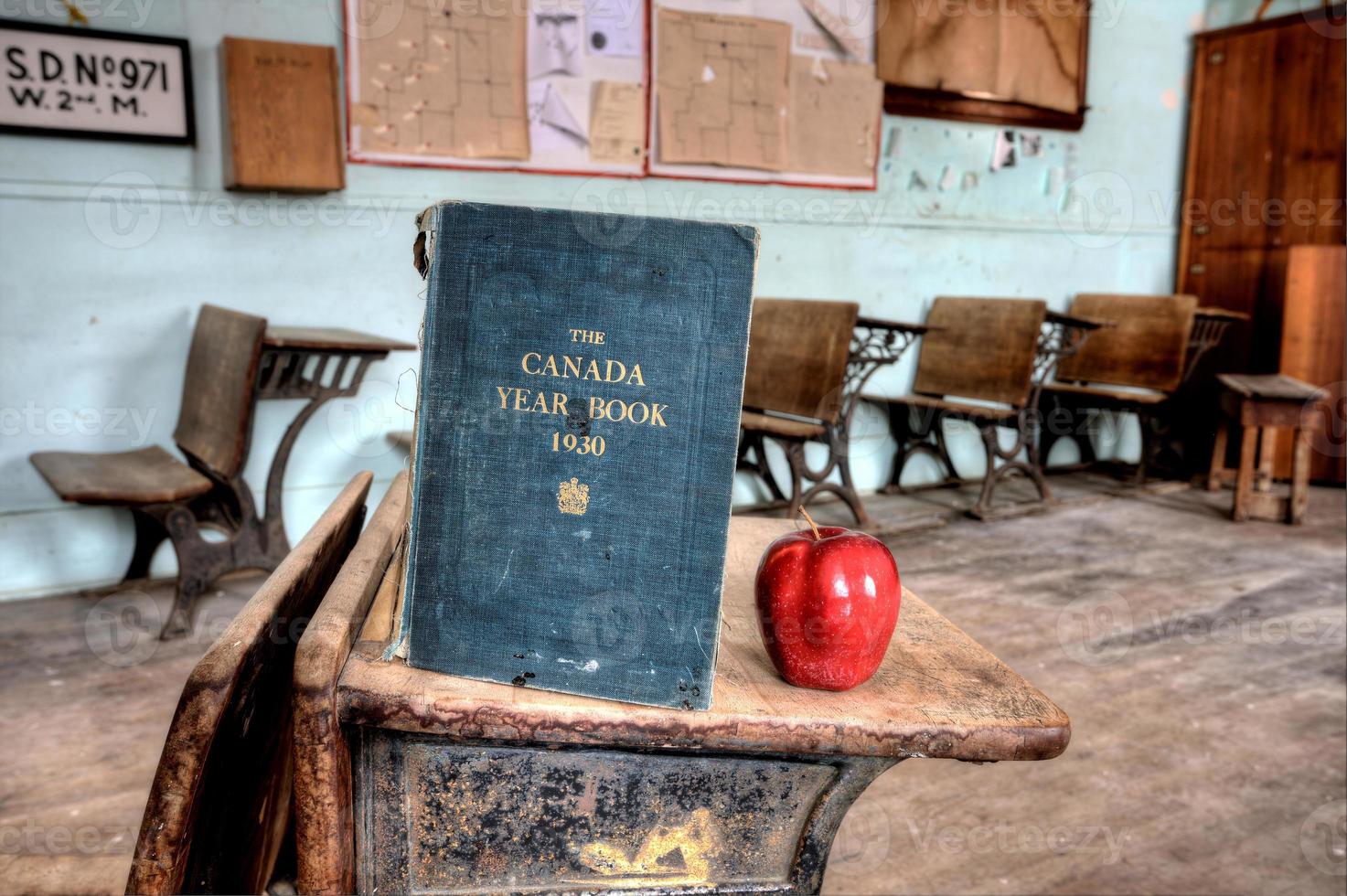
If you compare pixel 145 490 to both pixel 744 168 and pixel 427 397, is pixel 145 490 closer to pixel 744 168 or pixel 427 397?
pixel 427 397

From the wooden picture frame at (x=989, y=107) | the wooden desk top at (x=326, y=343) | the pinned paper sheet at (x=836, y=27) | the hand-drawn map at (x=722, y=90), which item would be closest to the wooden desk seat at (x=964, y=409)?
the hand-drawn map at (x=722, y=90)

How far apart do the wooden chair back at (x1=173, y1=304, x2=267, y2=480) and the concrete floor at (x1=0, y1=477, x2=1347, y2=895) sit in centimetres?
52

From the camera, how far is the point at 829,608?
79 cm

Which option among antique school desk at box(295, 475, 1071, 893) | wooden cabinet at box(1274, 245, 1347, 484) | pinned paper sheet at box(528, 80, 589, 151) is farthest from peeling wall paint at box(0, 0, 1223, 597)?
antique school desk at box(295, 475, 1071, 893)

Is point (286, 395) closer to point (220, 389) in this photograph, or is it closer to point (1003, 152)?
point (220, 389)

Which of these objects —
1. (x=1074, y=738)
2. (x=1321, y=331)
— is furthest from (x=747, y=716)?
(x=1321, y=331)

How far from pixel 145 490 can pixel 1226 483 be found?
5352mm

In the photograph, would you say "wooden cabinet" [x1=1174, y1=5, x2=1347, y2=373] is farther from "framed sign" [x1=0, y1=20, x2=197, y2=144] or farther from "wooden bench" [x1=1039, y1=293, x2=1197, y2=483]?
"framed sign" [x1=0, y1=20, x2=197, y2=144]

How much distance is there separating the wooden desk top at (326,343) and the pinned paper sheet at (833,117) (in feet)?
7.82

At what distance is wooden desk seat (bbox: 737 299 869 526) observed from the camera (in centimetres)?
392

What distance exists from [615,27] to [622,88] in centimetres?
24

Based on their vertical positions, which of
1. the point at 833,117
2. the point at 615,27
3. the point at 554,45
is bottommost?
the point at 833,117

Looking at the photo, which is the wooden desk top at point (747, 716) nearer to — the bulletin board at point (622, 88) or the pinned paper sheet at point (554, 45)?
the bulletin board at point (622, 88)

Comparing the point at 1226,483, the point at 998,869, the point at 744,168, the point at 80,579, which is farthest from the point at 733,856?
the point at 1226,483
